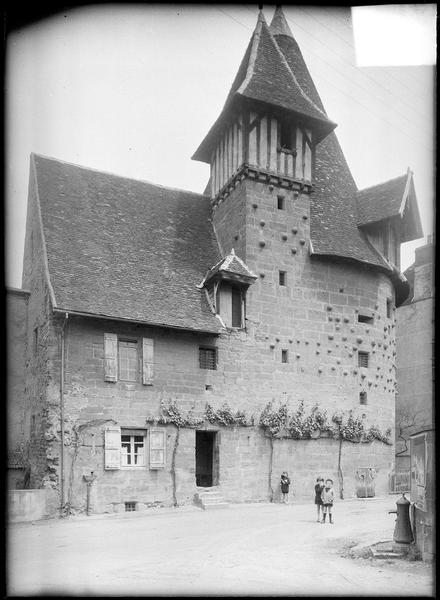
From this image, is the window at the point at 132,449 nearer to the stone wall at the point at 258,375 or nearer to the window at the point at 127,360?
the stone wall at the point at 258,375

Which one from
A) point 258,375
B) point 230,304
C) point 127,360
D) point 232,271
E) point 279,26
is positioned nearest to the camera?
point 127,360

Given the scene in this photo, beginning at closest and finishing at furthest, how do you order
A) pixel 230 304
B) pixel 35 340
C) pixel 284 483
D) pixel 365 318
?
pixel 35 340, pixel 284 483, pixel 230 304, pixel 365 318

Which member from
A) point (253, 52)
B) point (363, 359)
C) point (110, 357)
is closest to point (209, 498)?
point (110, 357)

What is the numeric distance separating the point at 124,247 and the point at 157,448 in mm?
6062

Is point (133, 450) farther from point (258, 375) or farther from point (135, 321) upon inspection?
point (258, 375)

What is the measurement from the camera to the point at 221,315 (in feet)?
64.2

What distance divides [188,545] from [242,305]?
939 cm

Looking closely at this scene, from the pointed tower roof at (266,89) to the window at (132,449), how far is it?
421 inches

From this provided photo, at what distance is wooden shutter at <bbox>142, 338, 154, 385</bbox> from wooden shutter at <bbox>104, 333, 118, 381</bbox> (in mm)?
813

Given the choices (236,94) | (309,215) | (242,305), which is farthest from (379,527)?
(236,94)

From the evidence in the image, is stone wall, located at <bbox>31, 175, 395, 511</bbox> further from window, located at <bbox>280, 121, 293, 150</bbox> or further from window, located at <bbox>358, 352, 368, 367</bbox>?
window, located at <bbox>280, 121, 293, 150</bbox>

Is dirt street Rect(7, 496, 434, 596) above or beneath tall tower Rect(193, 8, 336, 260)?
beneath

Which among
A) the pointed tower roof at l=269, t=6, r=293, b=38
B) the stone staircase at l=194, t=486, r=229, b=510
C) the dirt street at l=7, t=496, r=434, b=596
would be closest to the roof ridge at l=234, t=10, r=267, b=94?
the pointed tower roof at l=269, t=6, r=293, b=38

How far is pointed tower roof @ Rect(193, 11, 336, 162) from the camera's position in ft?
68.0
